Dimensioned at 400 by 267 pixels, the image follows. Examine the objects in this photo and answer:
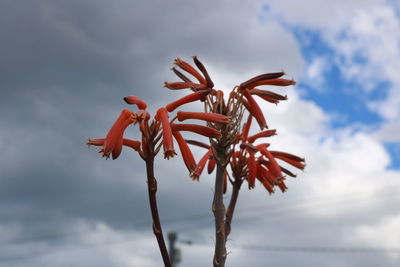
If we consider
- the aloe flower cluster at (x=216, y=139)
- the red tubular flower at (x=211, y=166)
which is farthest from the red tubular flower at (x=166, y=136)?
the red tubular flower at (x=211, y=166)

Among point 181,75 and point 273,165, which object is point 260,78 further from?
point 273,165

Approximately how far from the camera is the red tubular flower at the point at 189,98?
4941 mm

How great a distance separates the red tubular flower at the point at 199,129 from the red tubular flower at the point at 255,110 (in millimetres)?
978

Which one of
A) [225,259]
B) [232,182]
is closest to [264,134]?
[232,182]

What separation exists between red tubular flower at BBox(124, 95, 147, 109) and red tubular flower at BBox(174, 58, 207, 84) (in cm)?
107

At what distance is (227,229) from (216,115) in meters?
1.07

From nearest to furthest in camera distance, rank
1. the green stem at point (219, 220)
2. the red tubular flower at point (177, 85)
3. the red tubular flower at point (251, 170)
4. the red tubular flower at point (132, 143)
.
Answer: the red tubular flower at point (132, 143)
the green stem at point (219, 220)
the red tubular flower at point (177, 85)
the red tubular flower at point (251, 170)

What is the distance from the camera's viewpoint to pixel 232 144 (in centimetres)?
512

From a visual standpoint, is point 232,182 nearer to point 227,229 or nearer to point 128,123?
point 227,229

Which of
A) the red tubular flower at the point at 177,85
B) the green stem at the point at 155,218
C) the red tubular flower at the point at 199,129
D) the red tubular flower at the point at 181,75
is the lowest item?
the green stem at the point at 155,218

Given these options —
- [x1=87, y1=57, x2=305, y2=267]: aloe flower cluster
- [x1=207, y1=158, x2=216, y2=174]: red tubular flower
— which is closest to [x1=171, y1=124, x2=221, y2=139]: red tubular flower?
[x1=87, y1=57, x2=305, y2=267]: aloe flower cluster

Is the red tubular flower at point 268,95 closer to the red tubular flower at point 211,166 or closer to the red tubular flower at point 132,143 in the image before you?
the red tubular flower at point 211,166

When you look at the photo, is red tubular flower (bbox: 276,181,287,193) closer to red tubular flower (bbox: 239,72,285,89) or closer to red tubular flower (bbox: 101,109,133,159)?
red tubular flower (bbox: 239,72,285,89)

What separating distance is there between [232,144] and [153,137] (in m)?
1.05
